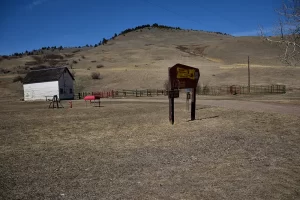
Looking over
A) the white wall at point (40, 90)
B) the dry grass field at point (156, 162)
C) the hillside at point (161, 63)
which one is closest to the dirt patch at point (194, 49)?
the hillside at point (161, 63)

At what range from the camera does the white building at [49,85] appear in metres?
49.9

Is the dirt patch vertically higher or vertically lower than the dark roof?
higher

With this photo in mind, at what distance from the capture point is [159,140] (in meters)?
11.2

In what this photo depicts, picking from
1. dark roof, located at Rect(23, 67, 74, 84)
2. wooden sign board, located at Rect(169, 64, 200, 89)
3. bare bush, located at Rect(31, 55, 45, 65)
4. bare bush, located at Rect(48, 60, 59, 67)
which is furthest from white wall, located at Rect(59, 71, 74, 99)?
bare bush, located at Rect(31, 55, 45, 65)

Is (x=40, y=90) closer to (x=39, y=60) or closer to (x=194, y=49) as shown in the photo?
(x=39, y=60)

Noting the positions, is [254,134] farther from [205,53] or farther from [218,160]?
[205,53]

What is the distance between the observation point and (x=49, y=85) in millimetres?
50594

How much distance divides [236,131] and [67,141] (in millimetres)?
6591

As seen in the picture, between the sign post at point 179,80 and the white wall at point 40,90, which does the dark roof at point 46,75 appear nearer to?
the white wall at point 40,90

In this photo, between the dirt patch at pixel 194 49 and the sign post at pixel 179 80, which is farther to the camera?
the dirt patch at pixel 194 49

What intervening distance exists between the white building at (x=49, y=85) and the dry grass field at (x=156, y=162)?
3763 cm

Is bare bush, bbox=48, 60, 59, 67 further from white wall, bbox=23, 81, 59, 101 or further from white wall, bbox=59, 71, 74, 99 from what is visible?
white wall, bbox=59, 71, 74, 99

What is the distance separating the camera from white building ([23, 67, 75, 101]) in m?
49.9

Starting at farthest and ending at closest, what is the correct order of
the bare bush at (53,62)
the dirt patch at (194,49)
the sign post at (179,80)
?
1. the dirt patch at (194,49)
2. the bare bush at (53,62)
3. the sign post at (179,80)
